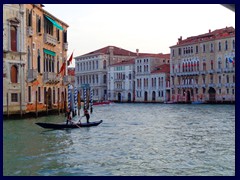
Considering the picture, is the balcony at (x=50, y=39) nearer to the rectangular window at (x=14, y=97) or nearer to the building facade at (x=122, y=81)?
the rectangular window at (x=14, y=97)

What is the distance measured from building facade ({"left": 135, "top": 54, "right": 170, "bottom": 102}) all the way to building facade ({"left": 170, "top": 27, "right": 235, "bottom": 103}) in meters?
1.14

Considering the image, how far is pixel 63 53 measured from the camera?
17656mm

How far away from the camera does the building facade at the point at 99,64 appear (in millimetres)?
37219

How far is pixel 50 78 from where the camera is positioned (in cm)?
1472

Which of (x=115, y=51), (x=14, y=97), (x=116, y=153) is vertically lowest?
(x=116, y=153)

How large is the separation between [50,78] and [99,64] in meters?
22.6

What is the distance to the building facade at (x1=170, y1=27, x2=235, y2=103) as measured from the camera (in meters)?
26.2

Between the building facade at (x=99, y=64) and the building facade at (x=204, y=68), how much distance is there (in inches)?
315

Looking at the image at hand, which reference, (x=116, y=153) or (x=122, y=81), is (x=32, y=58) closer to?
(x=116, y=153)

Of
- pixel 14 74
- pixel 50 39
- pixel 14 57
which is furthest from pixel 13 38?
pixel 50 39

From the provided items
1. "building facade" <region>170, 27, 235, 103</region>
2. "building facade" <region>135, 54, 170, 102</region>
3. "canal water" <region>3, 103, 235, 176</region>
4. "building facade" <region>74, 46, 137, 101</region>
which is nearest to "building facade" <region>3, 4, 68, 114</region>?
"canal water" <region>3, 103, 235, 176</region>

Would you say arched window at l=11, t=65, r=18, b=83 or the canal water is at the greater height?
arched window at l=11, t=65, r=18, b=83

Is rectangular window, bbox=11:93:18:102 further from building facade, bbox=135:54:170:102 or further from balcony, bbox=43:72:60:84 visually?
building facade, bbox=135:54:170:102
